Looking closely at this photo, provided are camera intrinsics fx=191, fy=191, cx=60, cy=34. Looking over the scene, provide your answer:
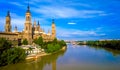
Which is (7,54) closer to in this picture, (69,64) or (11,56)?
(11,56)

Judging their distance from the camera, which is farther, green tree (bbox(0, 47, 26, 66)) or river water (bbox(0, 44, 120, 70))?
river water (bbox(0, 44, 120, 70))

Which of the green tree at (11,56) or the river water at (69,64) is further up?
the green tree at (11,56)

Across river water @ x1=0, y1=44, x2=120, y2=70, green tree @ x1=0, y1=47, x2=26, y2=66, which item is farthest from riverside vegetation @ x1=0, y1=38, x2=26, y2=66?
river water @ x1=0, y1=44, x2=120, y2=70

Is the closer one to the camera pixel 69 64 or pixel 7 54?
pixel 7 54

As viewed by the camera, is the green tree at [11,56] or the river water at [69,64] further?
the river water at [69,64]

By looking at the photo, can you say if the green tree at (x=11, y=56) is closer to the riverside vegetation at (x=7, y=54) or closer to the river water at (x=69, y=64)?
the riverside vegetation at (x=7, y=54)

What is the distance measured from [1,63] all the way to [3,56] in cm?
70

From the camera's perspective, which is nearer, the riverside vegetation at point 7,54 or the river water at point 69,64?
the riverside vegetation at point 7,54

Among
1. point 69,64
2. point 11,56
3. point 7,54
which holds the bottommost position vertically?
point 69,64

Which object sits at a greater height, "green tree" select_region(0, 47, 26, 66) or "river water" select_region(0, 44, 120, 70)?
"green tree" select_region(0, 47, 26, 66)

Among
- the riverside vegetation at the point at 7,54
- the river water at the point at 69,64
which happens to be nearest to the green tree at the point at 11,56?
the riverside vegetation at the point at 7,54

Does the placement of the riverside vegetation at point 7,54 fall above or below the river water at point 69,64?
above

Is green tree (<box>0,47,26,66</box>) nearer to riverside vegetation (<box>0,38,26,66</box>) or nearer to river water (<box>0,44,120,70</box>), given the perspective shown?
riverside vegetation (<box>0,38,26,66</box>)

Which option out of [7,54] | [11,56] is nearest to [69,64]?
[11,56]
